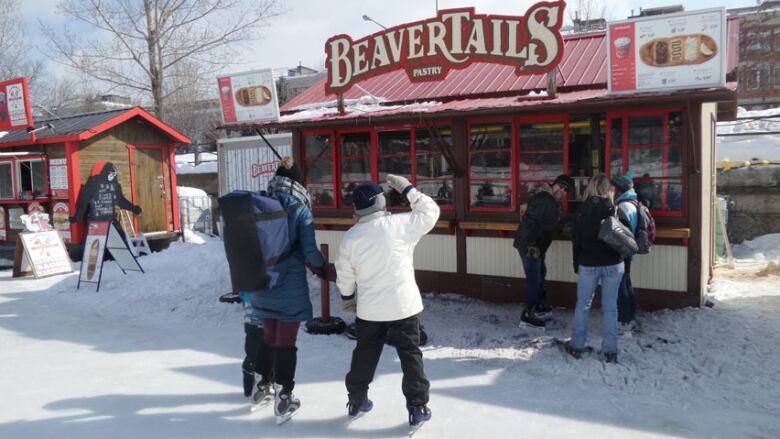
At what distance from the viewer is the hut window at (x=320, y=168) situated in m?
9.41

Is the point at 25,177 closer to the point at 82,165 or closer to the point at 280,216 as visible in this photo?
the point at 82,165

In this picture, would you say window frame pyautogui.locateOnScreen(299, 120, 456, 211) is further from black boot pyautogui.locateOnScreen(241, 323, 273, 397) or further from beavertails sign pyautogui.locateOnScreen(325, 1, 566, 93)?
black boot pyautogui.locateOnScreen(241, 323, 273, 397)

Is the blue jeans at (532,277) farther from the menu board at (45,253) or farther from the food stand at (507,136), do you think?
the menu board at (45,253)

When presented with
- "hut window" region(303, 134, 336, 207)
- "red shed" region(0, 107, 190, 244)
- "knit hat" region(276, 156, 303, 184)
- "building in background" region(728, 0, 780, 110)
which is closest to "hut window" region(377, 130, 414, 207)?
"hut window" region(303, 134, 336, 207)

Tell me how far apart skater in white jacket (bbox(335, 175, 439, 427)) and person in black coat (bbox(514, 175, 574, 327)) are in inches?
108

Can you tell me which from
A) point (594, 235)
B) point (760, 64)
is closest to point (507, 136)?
point (594, 235)

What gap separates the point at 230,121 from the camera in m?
8.98

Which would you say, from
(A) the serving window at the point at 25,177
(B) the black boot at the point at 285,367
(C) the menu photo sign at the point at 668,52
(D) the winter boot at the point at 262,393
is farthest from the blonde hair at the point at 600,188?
(A) the serving window at the point at 25,177

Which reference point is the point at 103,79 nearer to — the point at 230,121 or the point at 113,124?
the point at 113,124

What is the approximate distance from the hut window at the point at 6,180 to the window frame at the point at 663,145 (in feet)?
42.8

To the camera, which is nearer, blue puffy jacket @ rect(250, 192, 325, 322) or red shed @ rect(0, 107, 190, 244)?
blue puffy jacket @ rect(250, 192, 325, 322)

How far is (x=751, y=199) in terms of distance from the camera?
42.0 feet

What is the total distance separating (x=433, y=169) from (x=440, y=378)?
3820 mm

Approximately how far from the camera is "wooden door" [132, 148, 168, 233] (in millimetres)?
13695
